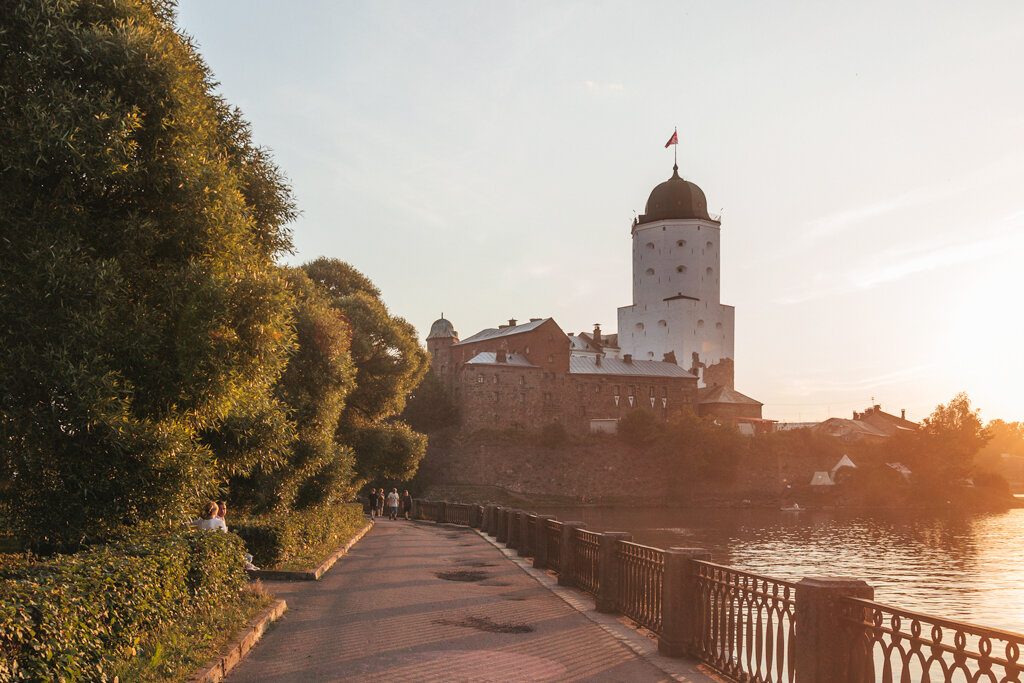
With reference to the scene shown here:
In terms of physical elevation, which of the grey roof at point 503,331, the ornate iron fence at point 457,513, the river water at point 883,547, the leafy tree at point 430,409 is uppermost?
the grey roof at point 503,331

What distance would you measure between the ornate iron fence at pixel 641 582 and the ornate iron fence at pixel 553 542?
4273 millimetres

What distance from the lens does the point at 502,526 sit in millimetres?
24891

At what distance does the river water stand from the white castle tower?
110 feet

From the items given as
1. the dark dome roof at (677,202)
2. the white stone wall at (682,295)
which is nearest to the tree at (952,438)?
the white stone wall at (682,295)

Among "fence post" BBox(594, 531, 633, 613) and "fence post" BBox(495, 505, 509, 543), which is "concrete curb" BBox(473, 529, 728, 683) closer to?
"fence post" BBox(594, 531, 633, 613)

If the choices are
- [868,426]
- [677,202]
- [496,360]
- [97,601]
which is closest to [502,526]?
[97,601]

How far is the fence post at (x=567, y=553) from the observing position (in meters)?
14.4

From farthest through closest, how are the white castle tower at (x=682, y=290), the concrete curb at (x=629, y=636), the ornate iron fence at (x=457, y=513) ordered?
the white castle tower at (x=682, y=290) → the ornate iron fence at (x=457, y=513) → the concrete curb at (x=629, y=636)

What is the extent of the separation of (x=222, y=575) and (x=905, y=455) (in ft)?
303

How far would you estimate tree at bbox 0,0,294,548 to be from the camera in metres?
8.96

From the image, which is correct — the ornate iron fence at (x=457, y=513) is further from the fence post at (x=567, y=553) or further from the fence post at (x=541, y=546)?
the fence post at (x=567, y=553)

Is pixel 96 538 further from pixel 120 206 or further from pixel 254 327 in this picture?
pixel 120 206

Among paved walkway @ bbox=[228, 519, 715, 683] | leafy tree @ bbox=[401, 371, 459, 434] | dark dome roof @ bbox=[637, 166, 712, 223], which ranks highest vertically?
dark dome roof @ bbox=[637, 166, 712, 223]

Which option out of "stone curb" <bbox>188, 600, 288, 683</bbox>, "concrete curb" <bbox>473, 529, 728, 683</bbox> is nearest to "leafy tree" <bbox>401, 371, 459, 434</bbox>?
"concrete curb" <bbox>473, 529, 728, 683</bbox>
